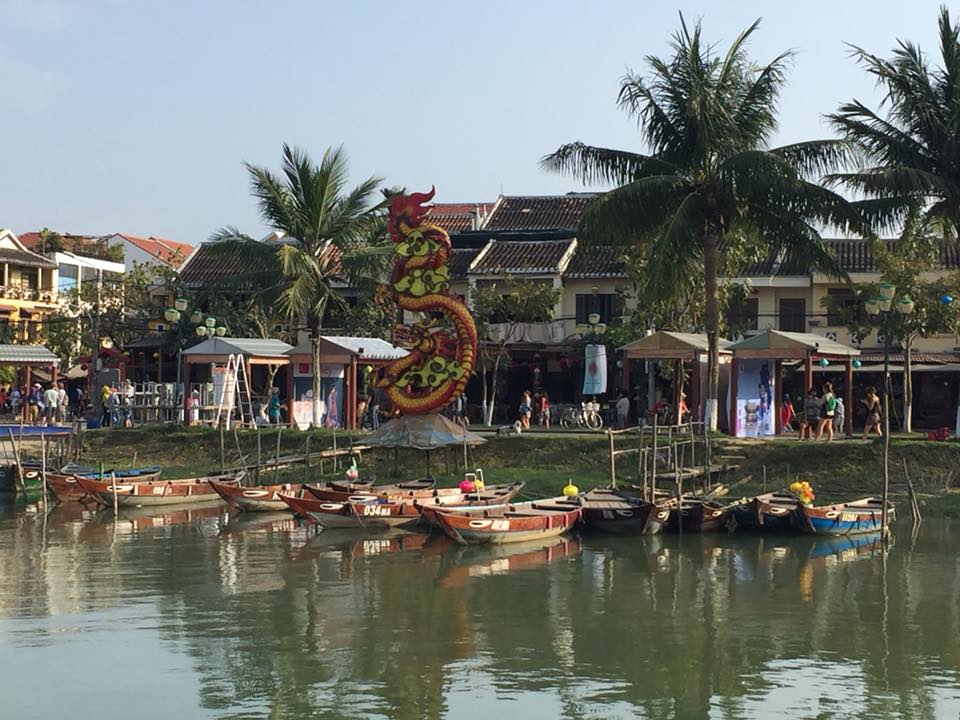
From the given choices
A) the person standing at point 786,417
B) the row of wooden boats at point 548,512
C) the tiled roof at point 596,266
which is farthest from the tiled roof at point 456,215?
the row of wooden boats at point 548,512

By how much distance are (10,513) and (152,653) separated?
16.2 m

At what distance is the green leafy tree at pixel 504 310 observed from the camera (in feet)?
151

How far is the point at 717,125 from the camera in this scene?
3209cm

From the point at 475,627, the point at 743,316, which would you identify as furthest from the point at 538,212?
the point at 475,627

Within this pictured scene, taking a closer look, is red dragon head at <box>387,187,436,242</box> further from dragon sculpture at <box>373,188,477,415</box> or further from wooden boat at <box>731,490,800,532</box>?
→ wooden boat at <box>731,490,800,532</box>

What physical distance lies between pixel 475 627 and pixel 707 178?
16319 millimetres

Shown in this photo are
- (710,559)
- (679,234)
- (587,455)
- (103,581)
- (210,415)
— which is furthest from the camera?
(210,415)

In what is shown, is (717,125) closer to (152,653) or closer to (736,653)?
(736,653)

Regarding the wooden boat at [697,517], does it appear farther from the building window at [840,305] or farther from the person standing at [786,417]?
the building window at [840,305]

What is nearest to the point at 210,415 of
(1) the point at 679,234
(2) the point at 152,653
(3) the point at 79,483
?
(3) the point at 79,483

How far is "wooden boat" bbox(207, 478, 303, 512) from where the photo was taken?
1266 inches

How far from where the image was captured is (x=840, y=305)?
46.8 meters

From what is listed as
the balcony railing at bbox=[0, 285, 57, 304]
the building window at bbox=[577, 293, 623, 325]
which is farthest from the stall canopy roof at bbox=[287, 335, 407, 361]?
the balcony railing at bbox=[0, 285, 57, 304]

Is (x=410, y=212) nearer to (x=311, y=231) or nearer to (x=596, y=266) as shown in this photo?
(x=311, y=231)
